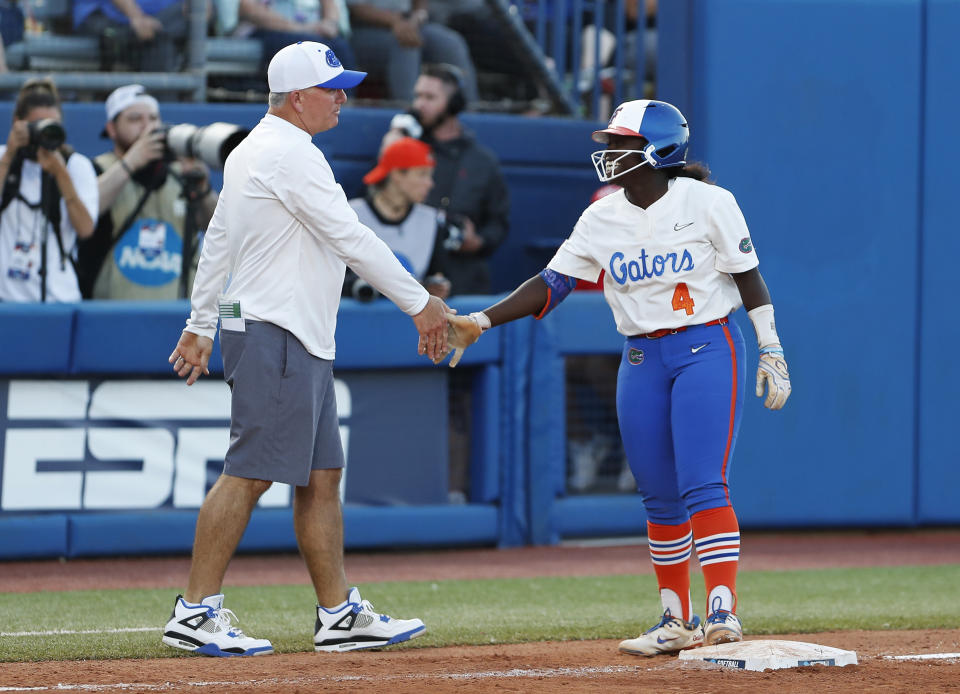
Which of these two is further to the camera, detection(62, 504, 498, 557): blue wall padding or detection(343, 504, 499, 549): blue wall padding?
detection(343, 504, 499, 549): blue wall padding

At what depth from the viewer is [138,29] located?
9414 mm

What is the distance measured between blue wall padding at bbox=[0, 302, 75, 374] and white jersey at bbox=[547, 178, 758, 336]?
12.0 feet

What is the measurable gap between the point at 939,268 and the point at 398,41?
4.14 metres

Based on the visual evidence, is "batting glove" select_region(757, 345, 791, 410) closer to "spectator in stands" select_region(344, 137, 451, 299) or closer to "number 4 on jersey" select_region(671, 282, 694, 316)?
"number 4 on jersey" select_region(671, 282, 694, 316)

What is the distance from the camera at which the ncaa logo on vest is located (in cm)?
820

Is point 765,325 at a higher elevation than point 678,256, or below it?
below

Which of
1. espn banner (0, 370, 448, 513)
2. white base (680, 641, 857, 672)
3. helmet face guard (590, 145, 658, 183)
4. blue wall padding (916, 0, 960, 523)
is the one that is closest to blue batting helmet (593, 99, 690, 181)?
helmet face guard (590, 145, 658, 183)

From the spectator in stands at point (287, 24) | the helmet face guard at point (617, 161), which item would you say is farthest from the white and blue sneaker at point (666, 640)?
the spectator in stands at point (287, 24)

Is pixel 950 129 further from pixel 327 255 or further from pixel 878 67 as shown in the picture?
pixel 327 255

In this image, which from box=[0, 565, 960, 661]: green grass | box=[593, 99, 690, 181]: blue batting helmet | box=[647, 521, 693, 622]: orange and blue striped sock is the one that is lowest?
box=[0, 565, 960, 661]: green grass

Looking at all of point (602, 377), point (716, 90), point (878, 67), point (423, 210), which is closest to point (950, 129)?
point (878, 67)

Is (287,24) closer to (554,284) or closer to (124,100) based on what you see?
(124,100)

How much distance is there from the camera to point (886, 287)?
9023 mm

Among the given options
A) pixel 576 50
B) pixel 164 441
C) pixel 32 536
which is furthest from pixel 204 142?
pixel 576 50
